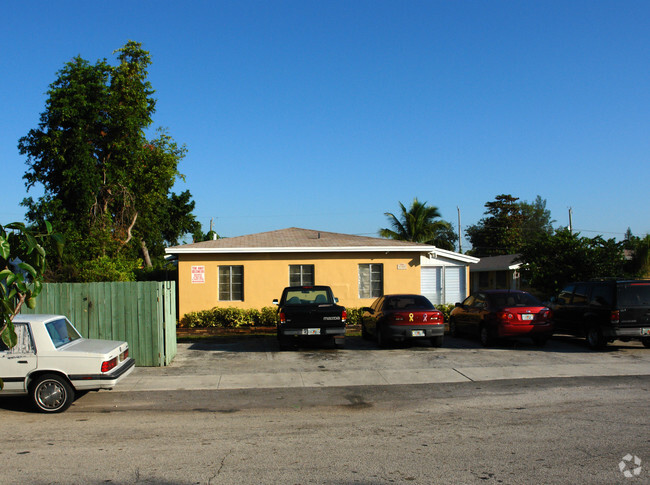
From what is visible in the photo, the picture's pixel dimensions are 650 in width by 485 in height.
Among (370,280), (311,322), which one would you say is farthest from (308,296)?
(370,280)

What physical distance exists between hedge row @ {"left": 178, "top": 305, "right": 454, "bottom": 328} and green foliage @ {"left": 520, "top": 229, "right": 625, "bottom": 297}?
Result: 6642 millimetres

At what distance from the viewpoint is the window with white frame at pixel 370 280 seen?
836 inches

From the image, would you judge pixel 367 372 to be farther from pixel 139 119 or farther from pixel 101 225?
pixel 139 119

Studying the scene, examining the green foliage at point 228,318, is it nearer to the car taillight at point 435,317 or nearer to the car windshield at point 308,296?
the car windshield at point 308,296

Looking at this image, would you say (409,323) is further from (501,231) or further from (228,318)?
(501,231)

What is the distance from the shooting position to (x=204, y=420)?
25.6 ft

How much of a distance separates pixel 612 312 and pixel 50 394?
11843mm

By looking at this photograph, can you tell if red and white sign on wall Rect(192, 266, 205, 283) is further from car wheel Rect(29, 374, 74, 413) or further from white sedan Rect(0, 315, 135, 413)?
car wheel Rect(29, 374, 74, 413)

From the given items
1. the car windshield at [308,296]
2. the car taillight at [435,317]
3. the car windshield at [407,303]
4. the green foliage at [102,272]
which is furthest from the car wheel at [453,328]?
the green foliage at [102,272]

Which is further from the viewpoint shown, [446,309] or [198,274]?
[446,309]

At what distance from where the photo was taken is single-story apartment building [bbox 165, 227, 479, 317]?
20.5 metres

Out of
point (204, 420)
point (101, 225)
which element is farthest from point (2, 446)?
point (101, 225)

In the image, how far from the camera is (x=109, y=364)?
850 cm

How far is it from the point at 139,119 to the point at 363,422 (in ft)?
73.2
